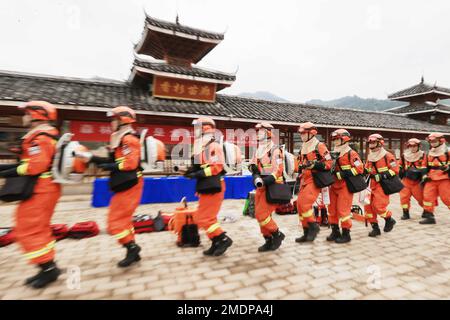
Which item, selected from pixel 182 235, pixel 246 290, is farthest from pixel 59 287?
pixel 246 290

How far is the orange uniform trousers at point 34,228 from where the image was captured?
101 inches

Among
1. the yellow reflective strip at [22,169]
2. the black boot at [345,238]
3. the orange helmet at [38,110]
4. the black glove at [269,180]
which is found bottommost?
the black boot at [345,238]

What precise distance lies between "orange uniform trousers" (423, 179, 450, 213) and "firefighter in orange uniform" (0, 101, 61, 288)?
6.81 metres

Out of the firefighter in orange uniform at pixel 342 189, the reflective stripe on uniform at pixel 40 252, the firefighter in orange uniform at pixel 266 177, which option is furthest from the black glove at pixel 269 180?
the reflective stripe on uniform at pixel 40 252

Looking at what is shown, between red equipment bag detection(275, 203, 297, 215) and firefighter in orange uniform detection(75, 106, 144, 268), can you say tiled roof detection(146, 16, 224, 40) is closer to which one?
red equipment bag detection(275, 203, 297, 215)

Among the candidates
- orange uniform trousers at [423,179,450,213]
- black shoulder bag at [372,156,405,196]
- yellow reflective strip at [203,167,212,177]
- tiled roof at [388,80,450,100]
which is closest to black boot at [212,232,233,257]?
yellow reflective strip at [203,167,212,177]

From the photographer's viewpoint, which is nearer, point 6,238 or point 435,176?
point 6,238

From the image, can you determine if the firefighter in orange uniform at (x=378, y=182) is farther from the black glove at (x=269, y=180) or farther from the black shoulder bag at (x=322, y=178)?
the black glove at (x=269, y=180)

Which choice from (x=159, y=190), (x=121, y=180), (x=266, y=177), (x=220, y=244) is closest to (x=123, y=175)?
(x=121, y=180)

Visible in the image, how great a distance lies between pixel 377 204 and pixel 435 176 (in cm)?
191

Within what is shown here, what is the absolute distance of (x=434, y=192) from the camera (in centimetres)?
532

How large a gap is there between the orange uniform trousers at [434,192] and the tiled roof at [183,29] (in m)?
9.56

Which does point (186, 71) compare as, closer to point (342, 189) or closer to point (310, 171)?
point (310, 171)
